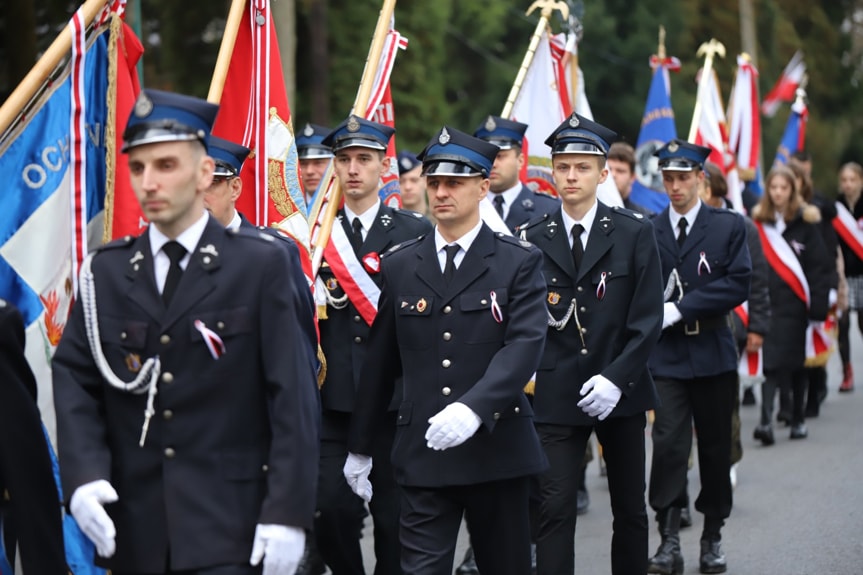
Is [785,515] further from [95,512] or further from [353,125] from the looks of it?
[95,512]

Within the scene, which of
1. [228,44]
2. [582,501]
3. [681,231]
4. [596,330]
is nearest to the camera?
[596,330]

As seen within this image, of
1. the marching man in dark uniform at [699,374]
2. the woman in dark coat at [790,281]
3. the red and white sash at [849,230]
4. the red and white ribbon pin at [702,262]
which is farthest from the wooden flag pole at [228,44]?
the red and white sash at [849,230]

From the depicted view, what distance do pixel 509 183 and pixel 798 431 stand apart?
15.9 ft

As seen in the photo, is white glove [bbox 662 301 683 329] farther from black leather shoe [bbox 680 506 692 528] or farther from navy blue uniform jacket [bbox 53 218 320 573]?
navy blue uniform jacket [bbox 53 218 320 573]

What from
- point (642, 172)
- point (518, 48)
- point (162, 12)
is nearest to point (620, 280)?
point (642, 172)

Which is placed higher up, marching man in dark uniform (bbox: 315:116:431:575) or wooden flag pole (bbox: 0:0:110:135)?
wooden flag pole (bbox: 0:0:110:135)

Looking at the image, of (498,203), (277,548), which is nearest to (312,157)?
(498,203)

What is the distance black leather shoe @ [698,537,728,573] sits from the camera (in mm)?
8109

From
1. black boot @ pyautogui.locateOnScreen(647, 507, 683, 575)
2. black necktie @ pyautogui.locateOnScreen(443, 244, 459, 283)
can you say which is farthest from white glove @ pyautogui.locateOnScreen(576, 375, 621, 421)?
black boot @ pyautogui.locateOnScreen(647, 507, 683, 575)

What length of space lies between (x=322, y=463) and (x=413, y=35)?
58.4 feet

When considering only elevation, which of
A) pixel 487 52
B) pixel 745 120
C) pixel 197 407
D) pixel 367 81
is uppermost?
pixel 487 52

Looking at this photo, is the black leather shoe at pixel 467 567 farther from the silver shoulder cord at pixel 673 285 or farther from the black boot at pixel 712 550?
the silver shoulder cord at pixel 673 285

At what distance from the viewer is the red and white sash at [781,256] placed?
1327 centimetres

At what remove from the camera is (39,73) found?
6027 mm
